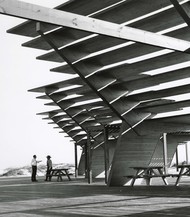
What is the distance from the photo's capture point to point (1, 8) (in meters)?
6.62

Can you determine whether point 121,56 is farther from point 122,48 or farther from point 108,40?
point 108,40

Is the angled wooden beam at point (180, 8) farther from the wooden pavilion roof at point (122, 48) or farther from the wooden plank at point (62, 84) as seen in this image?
the wooden plank at point (62, 84)

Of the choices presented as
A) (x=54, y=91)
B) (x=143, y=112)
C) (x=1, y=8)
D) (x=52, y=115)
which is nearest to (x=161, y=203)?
(x=1, y=8)

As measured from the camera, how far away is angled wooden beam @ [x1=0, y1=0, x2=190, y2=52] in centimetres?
690

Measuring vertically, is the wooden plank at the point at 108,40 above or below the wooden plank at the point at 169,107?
above

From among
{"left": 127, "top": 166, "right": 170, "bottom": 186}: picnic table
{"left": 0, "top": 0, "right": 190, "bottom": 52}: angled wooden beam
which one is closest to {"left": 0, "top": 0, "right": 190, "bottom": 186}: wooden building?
{"left": 0, "top": 0, "right": 190, "bottom": 52}: angled wooden beam

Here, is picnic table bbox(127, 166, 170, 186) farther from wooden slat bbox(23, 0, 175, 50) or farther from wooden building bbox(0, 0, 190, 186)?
wooden slat bbox(23, 0, 175, 50)

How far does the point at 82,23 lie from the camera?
7992 mm

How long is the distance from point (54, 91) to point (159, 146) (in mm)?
10052

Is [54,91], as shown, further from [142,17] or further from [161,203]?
[161,203]

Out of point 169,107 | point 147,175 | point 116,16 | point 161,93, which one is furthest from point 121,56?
point 147,175

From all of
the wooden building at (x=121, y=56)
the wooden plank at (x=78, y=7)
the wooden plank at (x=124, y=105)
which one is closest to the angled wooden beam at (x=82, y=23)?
the wooden building at (x=121, y=56)

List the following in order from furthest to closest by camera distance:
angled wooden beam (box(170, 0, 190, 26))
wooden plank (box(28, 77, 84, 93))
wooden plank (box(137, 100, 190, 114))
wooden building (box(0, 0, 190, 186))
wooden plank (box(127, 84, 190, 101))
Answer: wooden plank (box(28, 77, 84, 93))
wooden plank (box(137, 100, 190, 114))
wooden plank (box(127, 84, 190, 101))
angled wooden beam (box(170, 0, 190, 26))
wooden building (box(0, 0, 190, 186))

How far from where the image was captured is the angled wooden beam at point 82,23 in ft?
22.6
